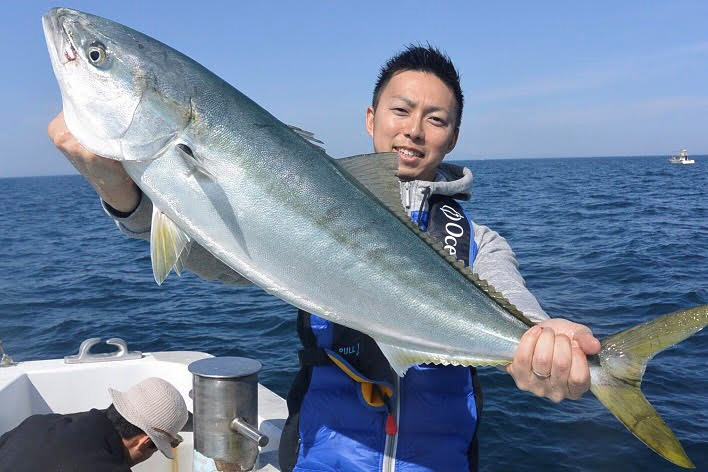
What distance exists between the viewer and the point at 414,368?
2.99 m

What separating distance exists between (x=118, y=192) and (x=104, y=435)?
267 centimetres

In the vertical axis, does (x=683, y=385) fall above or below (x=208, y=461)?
below

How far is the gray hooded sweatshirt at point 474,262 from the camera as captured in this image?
9.03 feet

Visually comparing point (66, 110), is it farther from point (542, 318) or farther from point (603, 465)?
point (603, 465)

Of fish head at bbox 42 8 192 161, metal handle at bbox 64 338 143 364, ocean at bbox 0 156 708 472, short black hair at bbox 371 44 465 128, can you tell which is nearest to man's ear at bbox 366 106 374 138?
short black hair at bbox 371 44 465 128

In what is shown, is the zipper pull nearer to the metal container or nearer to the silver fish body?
the silver fish body

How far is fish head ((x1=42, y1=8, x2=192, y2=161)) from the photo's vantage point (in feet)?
7.31

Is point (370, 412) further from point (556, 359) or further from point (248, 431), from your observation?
point (248, 431)

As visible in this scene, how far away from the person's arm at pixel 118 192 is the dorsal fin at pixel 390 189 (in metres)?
0.88

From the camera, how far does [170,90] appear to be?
2.26 m

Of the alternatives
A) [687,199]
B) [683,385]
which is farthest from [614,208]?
[683,385]

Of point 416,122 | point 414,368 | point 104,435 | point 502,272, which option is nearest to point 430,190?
point 416,122

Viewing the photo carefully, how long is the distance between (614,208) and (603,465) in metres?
25.7

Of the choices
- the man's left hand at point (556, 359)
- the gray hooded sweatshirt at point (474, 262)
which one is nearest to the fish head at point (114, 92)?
the gray hooded sweatshirt at point (474, 262)
